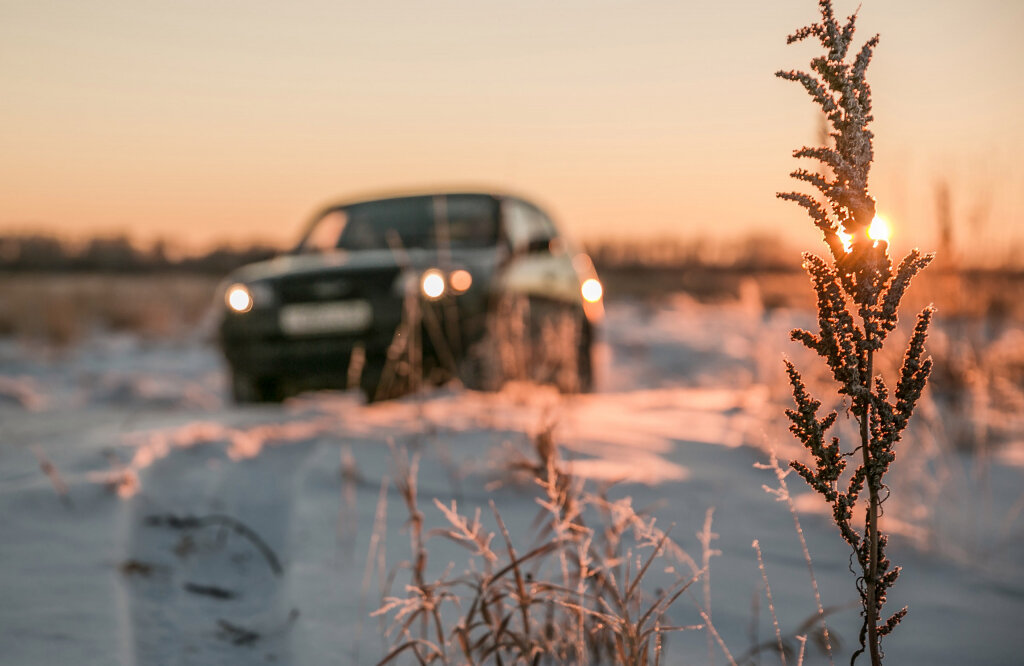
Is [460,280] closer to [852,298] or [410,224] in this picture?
[410,224]

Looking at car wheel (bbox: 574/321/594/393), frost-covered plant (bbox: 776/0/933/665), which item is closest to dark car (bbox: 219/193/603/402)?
car wheel (bbox: 574/321/594/393)

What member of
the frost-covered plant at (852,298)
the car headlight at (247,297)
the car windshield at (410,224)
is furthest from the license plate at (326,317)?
the frost-covered plant at (852,298)

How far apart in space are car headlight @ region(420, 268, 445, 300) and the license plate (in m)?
0.41

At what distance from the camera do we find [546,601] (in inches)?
55.1

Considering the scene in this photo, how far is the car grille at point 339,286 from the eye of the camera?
454 centimetres

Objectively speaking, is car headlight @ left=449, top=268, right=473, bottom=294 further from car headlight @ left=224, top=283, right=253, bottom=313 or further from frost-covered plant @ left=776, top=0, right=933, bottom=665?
frost-covered plant @ left=776, top=0, right=933, bottom=665

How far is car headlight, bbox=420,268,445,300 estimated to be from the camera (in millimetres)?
4293

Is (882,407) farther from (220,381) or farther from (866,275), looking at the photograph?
(220,381)

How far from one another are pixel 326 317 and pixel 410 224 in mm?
1239

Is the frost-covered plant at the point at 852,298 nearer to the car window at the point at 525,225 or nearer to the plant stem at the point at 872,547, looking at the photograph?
the plant stem at the point at 872,547

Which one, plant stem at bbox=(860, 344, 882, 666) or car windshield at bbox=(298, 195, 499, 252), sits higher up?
car windshield at bbox=(298, 195, 499, 252)

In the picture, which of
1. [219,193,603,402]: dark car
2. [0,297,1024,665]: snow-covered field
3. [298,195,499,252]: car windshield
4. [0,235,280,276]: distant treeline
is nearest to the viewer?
[0,297,1024,665]: snow-covered field

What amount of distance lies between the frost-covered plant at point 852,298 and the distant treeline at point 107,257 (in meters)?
30.6

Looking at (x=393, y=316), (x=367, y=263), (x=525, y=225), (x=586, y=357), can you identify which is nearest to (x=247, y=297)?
(x=367, y=263)
